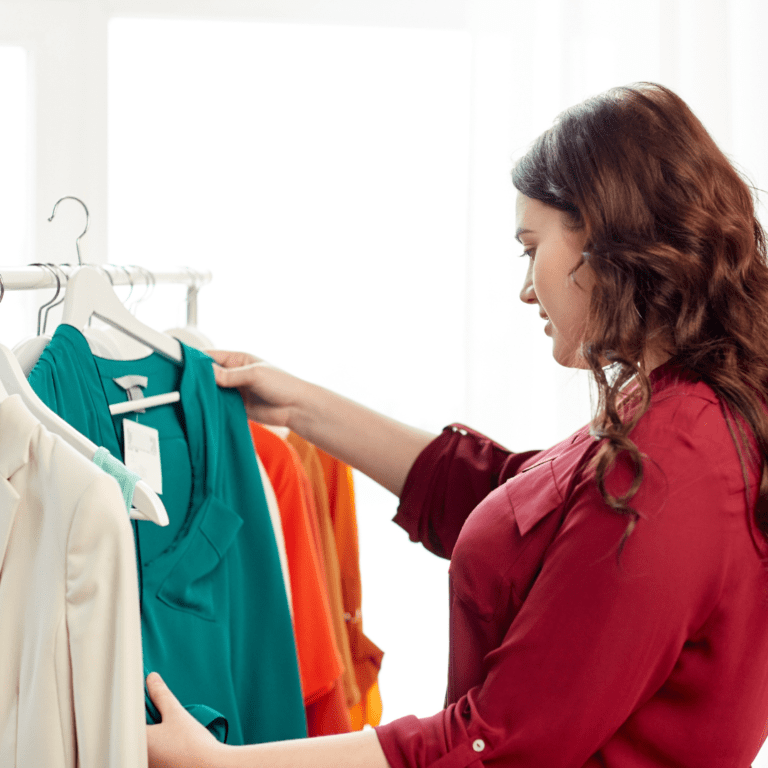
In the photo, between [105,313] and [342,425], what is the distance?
16.6 inches

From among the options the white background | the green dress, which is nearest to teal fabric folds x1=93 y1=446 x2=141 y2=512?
the green dress

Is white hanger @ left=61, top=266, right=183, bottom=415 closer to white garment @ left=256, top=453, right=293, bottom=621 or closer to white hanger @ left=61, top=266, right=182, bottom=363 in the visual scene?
white hanger @ left=61, top=266, right=182, bottom=363

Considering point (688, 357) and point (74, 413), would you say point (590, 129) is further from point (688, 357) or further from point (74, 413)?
point (74, 413)

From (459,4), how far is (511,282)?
77 cm

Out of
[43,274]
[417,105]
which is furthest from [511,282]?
[43,274]

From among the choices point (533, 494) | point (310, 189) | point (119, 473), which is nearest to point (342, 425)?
point (533, 494)

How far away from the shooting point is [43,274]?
37.3 inches

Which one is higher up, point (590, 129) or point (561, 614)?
point (590, 129)

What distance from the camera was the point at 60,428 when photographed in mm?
750

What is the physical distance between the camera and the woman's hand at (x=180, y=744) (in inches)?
30.7

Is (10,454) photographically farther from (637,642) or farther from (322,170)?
(322,170)

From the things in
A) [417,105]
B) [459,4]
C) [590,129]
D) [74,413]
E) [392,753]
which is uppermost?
[459,4]

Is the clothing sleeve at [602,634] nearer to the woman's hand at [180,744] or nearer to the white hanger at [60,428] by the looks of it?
the woman's hand at [180,744]

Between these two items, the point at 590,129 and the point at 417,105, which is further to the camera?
the point at 417,105
